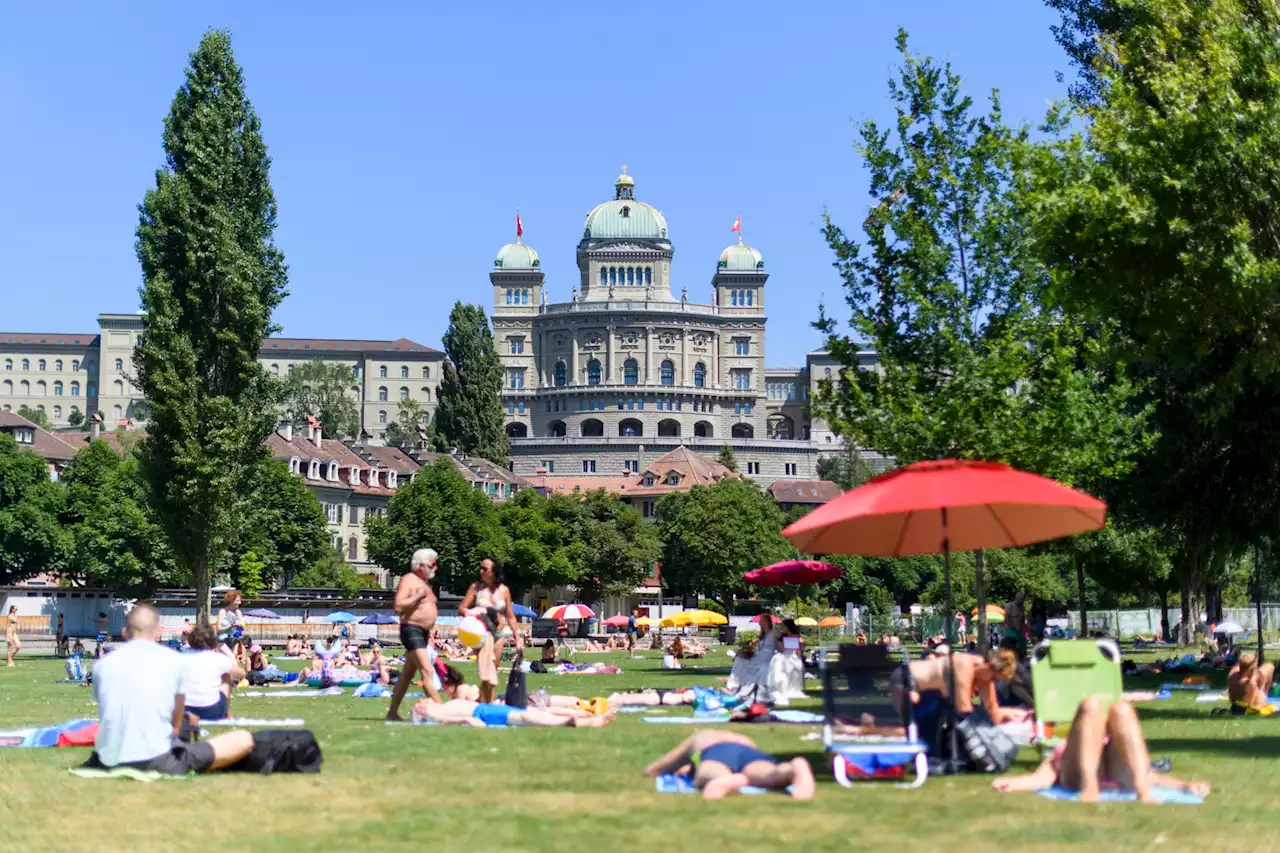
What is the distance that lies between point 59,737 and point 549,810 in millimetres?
6441

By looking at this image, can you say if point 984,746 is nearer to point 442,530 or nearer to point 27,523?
point 442,530

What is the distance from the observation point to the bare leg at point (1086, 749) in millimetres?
9977

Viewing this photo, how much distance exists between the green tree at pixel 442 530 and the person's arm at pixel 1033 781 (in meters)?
74.5

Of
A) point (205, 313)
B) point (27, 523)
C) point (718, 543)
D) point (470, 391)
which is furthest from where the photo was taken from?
point (470, 391)

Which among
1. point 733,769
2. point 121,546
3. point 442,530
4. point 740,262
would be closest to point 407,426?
point 740,262

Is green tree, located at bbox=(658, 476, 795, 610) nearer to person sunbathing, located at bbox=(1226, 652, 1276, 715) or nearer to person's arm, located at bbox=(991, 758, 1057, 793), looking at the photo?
person sunbathing, located at bbox=(1226, 652, 1276, 715)

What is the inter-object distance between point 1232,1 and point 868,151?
928 centimetres

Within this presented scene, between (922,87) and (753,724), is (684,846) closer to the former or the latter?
(753,724)

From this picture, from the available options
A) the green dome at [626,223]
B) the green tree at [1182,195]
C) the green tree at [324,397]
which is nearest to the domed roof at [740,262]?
the green dome at [626,223]

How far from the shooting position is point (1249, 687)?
60.5ft

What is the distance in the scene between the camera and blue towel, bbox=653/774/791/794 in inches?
405

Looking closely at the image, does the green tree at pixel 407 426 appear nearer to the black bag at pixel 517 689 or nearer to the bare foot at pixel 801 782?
the black bag at pixel 517 689

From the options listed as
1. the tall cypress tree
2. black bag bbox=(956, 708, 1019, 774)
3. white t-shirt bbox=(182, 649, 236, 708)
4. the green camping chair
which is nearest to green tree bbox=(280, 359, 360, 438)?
the tall cypress tree

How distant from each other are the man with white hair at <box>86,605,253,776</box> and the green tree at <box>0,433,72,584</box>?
7323 centimetres
